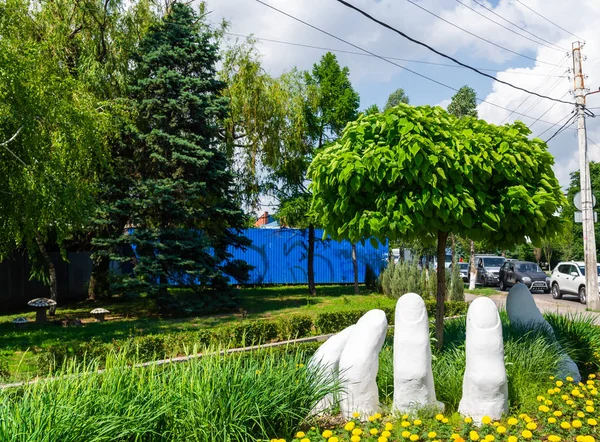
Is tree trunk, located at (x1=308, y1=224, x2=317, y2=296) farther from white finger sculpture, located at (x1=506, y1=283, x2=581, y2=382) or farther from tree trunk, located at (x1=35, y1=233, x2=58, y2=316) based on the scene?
white finger sculpture, located at (x1=506, y1=283, x2=581, y2=382)

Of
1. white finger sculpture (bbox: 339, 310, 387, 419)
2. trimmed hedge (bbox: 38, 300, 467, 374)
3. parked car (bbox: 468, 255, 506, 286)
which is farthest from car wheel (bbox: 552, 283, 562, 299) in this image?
white finger sculpture (bbox: 339, 310, 387, 419)

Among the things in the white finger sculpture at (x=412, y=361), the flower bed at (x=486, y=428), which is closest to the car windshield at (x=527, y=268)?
the flower bed at (x=486, y=428)

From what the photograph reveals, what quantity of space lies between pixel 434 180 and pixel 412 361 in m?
1.85

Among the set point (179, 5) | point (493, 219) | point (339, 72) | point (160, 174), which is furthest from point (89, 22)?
point (493, 219)

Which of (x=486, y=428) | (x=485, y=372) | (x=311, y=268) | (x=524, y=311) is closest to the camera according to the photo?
(x=486, y=428)

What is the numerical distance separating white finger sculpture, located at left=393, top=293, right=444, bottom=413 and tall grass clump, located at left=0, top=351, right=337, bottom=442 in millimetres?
702

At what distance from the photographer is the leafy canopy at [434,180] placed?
5.29 meters

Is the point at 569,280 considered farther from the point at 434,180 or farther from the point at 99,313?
the point at 434,180

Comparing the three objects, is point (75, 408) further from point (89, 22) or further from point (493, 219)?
point (89, 22)

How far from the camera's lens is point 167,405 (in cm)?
357

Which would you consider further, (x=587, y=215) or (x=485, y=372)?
(x=587, y=215)

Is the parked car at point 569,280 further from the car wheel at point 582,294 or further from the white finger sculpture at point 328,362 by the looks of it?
the white finger sculpture at point 328,362

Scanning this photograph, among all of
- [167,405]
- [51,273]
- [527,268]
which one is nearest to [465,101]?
[527,268]

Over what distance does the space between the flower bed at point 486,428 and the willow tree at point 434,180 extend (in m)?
1.84
